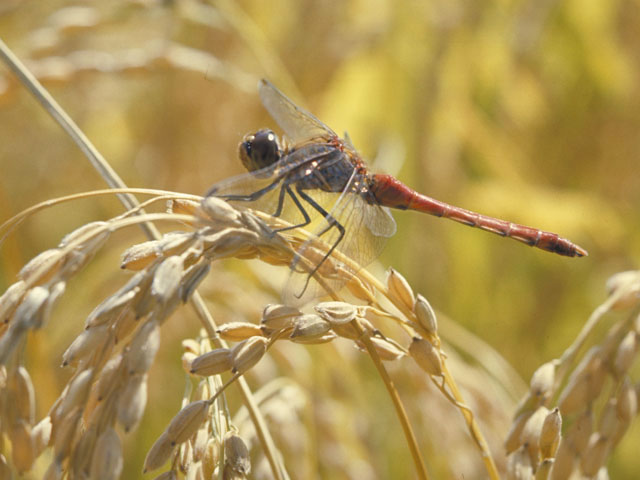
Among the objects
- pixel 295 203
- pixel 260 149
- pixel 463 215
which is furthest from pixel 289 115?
pixel 463 215

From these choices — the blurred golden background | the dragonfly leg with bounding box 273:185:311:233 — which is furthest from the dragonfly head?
the blurred golden background

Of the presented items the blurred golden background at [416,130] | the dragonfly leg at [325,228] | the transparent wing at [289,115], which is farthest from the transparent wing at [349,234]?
the blurred golden background at [416,130]

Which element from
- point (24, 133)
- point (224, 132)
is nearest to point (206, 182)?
point (224, 132)

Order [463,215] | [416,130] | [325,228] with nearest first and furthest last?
[325,228] < [463,215] < [416,130]

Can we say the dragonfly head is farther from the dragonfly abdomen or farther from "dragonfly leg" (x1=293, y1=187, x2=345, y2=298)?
the dragonfly abdomen

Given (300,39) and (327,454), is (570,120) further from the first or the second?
(327,454)

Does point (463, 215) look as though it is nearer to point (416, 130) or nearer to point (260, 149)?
point (260, 149)

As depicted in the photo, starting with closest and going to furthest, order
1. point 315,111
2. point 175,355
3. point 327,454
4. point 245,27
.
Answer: point 327,454, point 245,27, point 175,355, point 315,111
